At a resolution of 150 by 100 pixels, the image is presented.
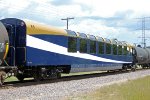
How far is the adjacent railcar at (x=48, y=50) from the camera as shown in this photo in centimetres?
2031

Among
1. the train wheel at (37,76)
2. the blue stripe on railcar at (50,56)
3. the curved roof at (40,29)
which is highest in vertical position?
the curved roof at (40,29)

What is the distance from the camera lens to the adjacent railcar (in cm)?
2031

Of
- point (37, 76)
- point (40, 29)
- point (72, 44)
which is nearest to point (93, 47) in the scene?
point (72, 44)

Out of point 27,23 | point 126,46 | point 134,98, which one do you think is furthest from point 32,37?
point 126,46

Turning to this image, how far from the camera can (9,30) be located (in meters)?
20.6

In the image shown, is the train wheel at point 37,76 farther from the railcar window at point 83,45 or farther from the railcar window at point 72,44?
the railcar window at point 83,45

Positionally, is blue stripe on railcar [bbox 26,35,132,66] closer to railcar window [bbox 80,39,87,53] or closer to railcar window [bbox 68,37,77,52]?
railcar window [bbox 68,37,77,52]

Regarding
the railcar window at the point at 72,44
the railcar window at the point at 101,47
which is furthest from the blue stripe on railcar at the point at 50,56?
the railcar window at the point at 101,47

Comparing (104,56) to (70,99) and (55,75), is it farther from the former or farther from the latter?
(70,99)

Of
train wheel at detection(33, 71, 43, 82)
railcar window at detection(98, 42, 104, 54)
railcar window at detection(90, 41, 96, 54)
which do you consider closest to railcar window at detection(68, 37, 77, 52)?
railcar window at detection(90, 41, 96, 54)

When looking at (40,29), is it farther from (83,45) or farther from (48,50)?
→ (83,45)

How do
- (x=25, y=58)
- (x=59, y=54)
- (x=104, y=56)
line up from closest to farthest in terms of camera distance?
(x=25, y=58)
(x=59, y=54)
(x=104, y=56)

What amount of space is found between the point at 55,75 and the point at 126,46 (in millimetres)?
18710

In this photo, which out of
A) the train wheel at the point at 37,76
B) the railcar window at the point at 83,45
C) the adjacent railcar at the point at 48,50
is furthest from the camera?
the railcar window at the point at 83,45
